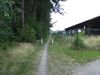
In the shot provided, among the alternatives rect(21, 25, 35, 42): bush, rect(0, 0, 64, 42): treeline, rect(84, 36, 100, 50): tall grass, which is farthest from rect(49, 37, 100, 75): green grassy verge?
rect(21, 25, 35, 42): bush

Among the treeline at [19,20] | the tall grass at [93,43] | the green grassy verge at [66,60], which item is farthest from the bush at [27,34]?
the green grassy verge at [66,60]

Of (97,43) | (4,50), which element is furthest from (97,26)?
(4,50)

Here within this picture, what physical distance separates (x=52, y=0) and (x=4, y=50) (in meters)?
24.2

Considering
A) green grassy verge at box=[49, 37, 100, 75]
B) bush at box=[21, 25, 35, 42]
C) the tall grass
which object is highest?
bush at box=[21, 25, 35, 42]

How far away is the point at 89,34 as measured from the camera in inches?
1214

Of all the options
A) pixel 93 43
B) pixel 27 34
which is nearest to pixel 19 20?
pixel 27 34

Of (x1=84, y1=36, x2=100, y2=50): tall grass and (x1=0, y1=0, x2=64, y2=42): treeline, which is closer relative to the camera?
(x1=0, y1=0, x2=64, y2=42): treeline

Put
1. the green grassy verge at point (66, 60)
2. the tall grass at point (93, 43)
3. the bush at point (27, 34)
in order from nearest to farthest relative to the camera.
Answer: the green grassy verge at point (66, 60)
the tall grass at point (93, 43)
the bush at point (27, 34)

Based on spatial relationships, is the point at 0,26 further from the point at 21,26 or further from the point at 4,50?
the point at 21,26

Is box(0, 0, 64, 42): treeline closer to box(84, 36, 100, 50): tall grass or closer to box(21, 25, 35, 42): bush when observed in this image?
box(21, 25, 35, 42): bush

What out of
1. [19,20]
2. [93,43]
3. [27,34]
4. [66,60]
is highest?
[19,20]

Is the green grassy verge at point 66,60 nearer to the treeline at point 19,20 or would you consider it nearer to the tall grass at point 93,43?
the tall grass at point 93,43

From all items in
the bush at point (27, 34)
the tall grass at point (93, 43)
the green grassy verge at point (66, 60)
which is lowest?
the green grassy verge at point (66, 60)

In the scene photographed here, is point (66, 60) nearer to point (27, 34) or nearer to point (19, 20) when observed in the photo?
point (27, 34)
